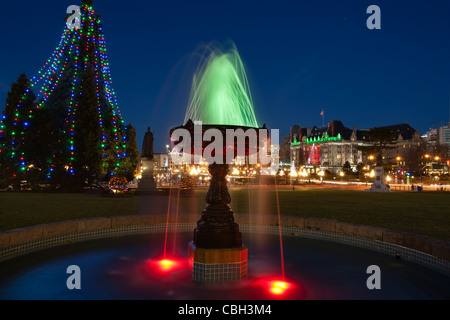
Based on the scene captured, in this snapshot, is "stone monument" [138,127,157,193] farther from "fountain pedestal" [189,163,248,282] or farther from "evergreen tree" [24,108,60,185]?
"fountain pedestal" [189,163,248,282]

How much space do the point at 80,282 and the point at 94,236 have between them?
3.37 metres

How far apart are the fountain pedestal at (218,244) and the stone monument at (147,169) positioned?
906 inches

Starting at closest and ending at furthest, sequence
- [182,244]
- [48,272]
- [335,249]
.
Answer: [48,272]
[335,249]
[182,244]

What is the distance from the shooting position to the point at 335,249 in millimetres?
7758

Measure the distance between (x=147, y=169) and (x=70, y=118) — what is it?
8.24m

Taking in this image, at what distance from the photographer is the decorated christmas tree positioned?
2686 centimetres

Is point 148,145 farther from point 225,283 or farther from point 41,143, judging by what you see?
point 225,283

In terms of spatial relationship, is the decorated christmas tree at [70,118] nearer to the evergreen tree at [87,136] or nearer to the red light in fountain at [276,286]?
the evergreen tree at [87,136]

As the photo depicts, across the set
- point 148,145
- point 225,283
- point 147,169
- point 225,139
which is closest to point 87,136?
point 147,169

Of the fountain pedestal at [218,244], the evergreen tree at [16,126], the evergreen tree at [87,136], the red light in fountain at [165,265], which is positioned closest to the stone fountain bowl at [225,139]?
the fountain pedestal at [218,244]

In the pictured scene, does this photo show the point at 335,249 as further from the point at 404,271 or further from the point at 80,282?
the point at 80,282

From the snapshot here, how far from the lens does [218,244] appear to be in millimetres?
6188
